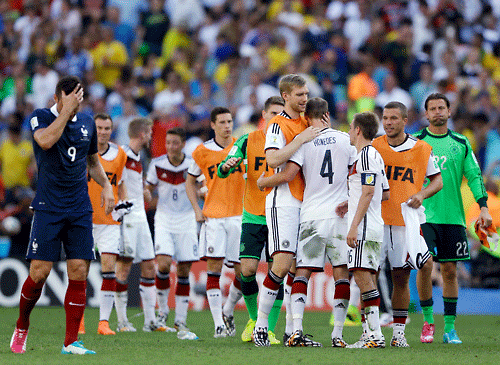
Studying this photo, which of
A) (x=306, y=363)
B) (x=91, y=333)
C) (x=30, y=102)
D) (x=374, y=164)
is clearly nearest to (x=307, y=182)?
(x=374, y=164)

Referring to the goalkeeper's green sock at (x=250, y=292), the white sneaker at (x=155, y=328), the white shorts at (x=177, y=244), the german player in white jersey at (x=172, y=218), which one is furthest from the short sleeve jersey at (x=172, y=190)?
the goalkeeper's green sock at (x=250, y=292)

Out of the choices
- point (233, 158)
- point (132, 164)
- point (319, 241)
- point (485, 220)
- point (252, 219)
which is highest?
point (132, 164)

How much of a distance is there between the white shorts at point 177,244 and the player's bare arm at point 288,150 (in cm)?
345

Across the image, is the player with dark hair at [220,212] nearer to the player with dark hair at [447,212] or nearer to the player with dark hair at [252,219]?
the player with dark hair at [252,219]

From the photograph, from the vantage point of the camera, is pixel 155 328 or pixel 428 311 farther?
pixel 155 328

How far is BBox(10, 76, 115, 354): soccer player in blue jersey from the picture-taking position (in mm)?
6570

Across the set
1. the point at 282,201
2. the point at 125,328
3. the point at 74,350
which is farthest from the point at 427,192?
the point at 125,328

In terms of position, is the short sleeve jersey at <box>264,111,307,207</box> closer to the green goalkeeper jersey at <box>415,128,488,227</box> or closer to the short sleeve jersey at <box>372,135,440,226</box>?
the short sleeve jersey at <box>372,135,440,226</box>

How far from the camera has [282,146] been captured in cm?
727

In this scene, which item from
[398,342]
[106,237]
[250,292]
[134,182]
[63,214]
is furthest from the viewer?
[134,182]

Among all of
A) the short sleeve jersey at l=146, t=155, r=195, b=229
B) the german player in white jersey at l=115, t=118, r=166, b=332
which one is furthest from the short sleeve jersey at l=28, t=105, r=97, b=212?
the short sleeve jersey at l=146, t=155, r=195, b=229

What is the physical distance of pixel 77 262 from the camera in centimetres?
663

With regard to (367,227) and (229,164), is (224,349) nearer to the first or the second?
(367,227)

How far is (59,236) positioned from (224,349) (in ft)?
6.24
